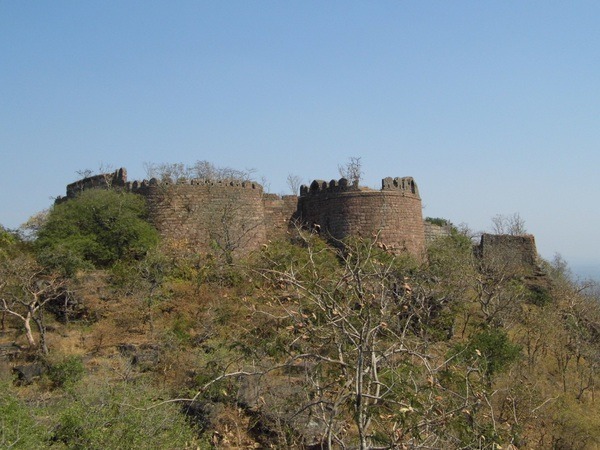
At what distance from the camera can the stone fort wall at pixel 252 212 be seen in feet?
76.7

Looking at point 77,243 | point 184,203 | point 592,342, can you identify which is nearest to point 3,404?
point 77,243

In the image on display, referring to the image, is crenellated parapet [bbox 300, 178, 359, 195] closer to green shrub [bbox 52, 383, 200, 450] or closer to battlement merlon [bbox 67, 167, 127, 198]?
battlement merlon [bbox 67, 167, 127, 198]

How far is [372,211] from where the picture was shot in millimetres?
23531

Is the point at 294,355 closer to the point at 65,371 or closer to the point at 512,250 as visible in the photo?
the point at 65,371

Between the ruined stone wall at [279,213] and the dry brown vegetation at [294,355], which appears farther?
the ruined stone wall at [279,213]

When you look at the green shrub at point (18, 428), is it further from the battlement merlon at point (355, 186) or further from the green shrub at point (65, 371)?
the battlement merlon at point (355, 186)

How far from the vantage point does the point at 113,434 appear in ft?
38.5

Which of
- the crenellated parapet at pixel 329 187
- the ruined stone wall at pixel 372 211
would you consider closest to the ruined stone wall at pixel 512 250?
the ruined stone wall at pixel 372 211

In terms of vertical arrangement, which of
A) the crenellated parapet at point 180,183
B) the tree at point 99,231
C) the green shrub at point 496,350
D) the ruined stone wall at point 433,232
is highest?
the crenellated parapet at point 180,183

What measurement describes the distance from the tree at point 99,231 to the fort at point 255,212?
45.4 inches

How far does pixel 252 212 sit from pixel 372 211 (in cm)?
427

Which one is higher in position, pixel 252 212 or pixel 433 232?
pixel 252 212

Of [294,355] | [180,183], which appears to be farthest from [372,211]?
[294,355]

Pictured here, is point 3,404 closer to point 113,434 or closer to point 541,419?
point 113,434
